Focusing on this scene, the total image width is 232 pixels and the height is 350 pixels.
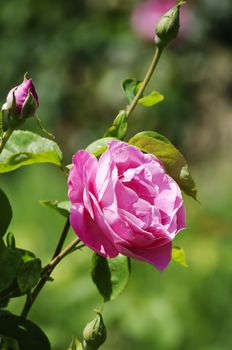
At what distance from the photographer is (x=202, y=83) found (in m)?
4.78

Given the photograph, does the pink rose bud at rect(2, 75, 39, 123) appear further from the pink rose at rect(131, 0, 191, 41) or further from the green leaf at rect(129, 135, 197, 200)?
the pink rose at rect(131, 0, 191, 41)

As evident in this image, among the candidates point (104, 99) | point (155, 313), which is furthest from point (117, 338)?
point (104, 99)

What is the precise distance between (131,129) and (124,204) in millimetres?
3667

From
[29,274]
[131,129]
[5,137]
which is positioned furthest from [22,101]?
[131,129]

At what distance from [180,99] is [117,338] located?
2.08m

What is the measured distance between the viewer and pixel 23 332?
2.86ft

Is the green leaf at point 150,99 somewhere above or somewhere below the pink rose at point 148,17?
above

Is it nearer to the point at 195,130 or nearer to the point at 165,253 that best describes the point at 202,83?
the point at 195,130

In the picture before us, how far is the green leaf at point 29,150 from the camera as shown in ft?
2.83

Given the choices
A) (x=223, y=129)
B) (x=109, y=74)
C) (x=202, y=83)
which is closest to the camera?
(x=109, y=74)

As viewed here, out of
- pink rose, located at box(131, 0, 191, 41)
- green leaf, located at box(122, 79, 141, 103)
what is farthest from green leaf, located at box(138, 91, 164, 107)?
pink rose, located at box(131, 0, 191, 41)

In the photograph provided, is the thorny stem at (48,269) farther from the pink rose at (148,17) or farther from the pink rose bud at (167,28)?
the pink rose at (148,17)

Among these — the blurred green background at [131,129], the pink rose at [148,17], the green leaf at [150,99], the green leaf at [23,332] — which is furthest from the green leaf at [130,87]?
the pink rose at [148,17]

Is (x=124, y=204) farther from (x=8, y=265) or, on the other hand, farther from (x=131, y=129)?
(x=131, y=129)
